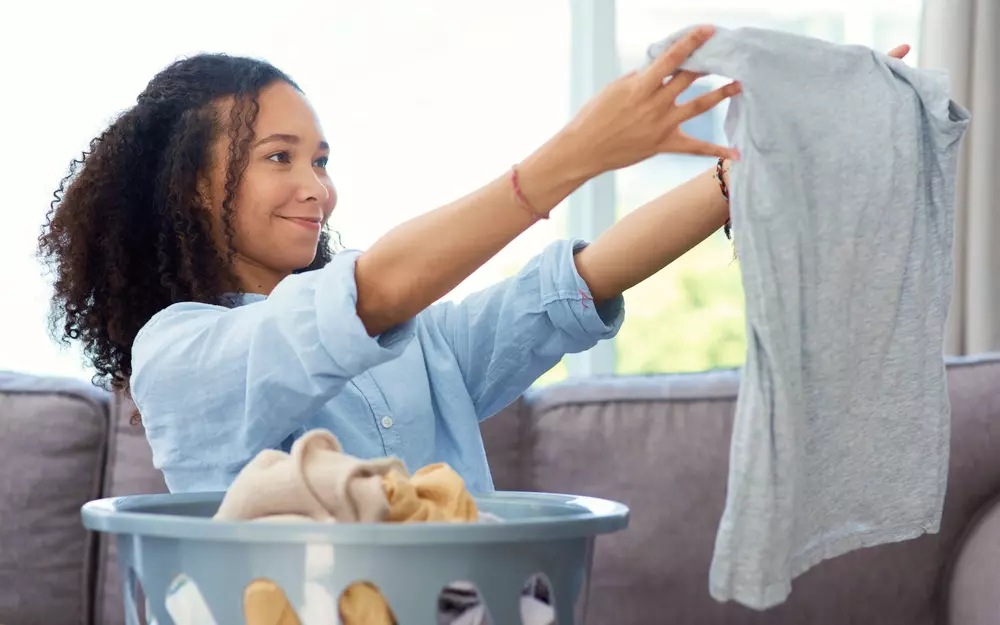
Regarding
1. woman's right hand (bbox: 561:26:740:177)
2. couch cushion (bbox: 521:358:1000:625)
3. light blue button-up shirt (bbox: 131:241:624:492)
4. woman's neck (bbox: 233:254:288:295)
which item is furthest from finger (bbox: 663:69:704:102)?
couch cushion (bbox: 521:358:1000:625)

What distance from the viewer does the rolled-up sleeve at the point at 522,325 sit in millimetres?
1230

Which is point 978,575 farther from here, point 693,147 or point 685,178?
point 685,178

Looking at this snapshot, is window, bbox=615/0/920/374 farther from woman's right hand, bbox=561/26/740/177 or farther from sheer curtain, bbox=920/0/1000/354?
woman's right hand, bbox=561/26/740/177

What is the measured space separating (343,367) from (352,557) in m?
0.22

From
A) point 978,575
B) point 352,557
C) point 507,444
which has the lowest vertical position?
point 978,575

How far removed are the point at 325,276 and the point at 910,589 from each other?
1.26 metres

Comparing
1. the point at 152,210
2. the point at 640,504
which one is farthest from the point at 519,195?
the point at 640,504

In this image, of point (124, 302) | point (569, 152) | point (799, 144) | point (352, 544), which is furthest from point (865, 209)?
point (124, 302)

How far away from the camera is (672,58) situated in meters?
0.82

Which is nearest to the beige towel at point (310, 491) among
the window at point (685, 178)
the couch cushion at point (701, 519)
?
the couch cushion at point (701, 519)

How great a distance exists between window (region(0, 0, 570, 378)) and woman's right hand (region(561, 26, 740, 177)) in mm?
1652

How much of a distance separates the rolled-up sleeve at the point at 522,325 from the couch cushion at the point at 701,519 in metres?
0.51

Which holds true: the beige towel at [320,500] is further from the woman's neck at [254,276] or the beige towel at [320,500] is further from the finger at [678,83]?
the woman's neck at [254,276]

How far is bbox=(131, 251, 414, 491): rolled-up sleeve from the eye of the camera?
0.87 m
